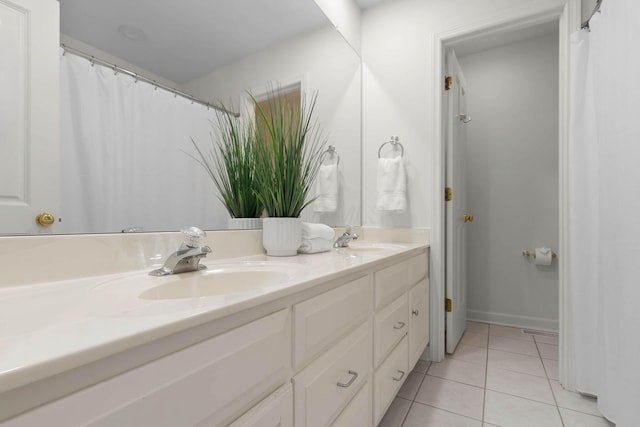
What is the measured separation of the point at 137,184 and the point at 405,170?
1.50 metres

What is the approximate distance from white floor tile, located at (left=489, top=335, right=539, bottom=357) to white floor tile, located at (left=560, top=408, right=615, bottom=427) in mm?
617

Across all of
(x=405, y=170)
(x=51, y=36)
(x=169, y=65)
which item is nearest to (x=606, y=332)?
(x=405, y=170)

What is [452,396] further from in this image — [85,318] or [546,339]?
[85,318]

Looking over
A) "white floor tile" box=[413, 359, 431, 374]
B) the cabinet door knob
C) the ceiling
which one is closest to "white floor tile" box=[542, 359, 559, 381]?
"white floor tile" box=[413, 359, 431, 374]

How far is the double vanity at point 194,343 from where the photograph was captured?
0.33 m

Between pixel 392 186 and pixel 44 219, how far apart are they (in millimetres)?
1604

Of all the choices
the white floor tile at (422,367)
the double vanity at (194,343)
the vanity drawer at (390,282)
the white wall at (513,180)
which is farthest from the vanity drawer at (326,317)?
the white wall at (513,180)

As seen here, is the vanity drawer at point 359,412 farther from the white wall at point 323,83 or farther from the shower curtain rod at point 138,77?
the shower curtain rod at point 138,77

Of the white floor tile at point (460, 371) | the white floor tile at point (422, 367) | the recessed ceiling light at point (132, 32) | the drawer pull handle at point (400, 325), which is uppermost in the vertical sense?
the recessed ceiling light at point (132, 32)

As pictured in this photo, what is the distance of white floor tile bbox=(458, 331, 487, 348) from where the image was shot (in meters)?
2.13

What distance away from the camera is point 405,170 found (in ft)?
6.44

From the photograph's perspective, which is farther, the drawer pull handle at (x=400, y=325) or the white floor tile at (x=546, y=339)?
the white floor tile at (x=546, y=339)

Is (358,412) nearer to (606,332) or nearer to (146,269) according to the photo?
(146,269)

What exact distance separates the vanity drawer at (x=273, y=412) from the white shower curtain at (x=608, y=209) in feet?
3.96
